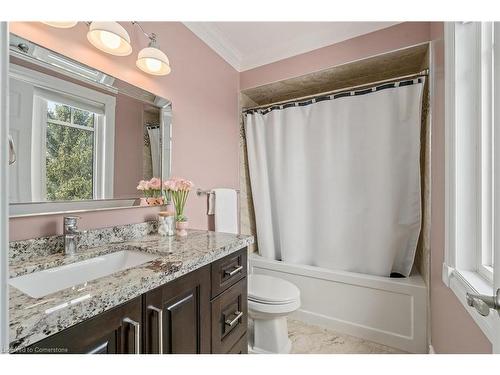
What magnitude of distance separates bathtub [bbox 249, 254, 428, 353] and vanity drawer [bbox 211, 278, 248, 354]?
0.86 metres

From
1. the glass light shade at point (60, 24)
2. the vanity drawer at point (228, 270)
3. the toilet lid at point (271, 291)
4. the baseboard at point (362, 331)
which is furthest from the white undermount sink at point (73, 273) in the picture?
the baseboard at point (362, 331)

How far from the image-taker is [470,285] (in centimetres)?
89

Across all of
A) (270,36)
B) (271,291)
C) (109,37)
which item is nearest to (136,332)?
(271,291)

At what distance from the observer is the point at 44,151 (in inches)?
36.9

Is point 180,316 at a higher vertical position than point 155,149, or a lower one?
lower

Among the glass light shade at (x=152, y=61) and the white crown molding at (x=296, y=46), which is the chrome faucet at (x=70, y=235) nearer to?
the glass light shade at (x=152, y=61)

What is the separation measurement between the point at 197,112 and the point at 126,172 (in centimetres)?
77

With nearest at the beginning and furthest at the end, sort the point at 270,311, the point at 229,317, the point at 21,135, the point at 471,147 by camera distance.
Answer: the point at 21,135 < the point at 471,147 < the point at 229,317 < the point at 270,311

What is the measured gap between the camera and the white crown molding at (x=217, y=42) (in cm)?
173

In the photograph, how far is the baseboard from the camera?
1589 millimetres

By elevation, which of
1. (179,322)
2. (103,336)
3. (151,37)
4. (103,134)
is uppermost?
(151,37)

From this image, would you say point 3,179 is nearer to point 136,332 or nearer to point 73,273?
point 136,332

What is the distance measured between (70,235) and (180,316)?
57 centimetres
